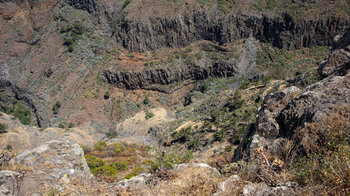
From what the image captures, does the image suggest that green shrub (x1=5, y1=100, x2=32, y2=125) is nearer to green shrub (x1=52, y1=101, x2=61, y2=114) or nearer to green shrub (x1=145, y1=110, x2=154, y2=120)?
green shrub (x1=52, y1=101, x2=61, y2=114)

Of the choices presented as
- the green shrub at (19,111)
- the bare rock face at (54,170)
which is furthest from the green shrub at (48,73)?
the bare rock face at (54,170)

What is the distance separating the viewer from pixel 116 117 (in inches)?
1736

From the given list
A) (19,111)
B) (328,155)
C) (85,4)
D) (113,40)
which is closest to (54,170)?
(328,155)

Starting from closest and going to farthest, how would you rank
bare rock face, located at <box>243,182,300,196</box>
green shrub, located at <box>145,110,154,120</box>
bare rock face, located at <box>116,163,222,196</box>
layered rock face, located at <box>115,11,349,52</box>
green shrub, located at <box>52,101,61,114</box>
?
bare rock face, located at <box>243,182,300,196</box> < bare rock face, located at <box>116,163,222,196</box> < green shrub, located at <box>145,110,154,120</box> < green shrub, located at <box>52,101,61,114</box> < layered rock face, located at <box>115,11,349,52</box>

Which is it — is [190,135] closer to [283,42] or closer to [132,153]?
[132,153]

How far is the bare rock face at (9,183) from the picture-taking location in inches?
302

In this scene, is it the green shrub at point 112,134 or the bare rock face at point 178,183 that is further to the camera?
the green shrub at point 112,134

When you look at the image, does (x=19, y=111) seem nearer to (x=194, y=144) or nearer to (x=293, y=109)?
(x=194, y=144)

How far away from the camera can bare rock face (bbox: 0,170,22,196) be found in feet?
25.1

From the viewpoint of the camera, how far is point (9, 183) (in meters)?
7.89

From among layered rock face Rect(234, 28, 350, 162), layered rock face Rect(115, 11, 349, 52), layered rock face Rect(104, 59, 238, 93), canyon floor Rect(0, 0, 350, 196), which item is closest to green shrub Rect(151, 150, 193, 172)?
layered rock face Rect(234, 28, 350, 162)

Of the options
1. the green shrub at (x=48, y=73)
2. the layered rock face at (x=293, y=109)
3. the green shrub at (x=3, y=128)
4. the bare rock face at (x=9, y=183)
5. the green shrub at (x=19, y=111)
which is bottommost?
the green shrub at (x=19, y=111)

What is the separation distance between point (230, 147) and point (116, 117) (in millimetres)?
27821

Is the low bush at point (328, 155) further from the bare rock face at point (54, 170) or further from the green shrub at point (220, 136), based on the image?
the green shrub at point (220, 136)
